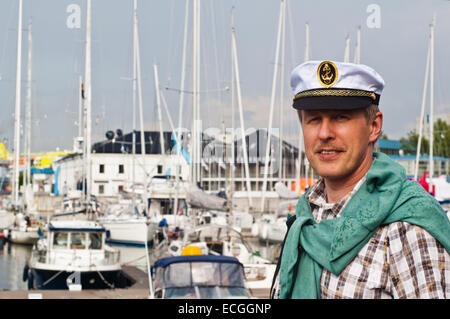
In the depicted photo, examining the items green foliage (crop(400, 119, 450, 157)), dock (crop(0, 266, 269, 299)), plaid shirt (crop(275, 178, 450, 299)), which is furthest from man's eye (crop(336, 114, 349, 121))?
green foliage (crop(400, 119, 450, 157))

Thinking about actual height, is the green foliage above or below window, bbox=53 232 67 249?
above

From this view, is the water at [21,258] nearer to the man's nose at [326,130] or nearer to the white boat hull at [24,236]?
the white boat hull at [24,236]

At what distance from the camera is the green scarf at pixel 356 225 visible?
198 cm

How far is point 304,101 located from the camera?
2320mm

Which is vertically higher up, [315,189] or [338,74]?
[338,74]

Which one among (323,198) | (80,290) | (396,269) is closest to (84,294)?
(80,290)

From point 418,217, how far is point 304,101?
2.12 feet

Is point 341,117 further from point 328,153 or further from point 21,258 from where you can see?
point 21,258

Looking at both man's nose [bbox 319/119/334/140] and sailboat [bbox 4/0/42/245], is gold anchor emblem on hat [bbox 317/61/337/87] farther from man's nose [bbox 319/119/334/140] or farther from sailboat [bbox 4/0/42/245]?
sailboat [bbox 4/0/42/245]

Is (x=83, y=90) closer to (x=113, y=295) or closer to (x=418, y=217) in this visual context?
(x=113, y=295)

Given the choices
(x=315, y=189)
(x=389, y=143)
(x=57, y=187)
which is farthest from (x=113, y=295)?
(x=389, y=143)

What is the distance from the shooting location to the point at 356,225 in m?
2.06

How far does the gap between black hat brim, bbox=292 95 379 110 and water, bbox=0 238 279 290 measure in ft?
71.9

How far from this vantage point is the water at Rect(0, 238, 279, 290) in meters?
25.8
